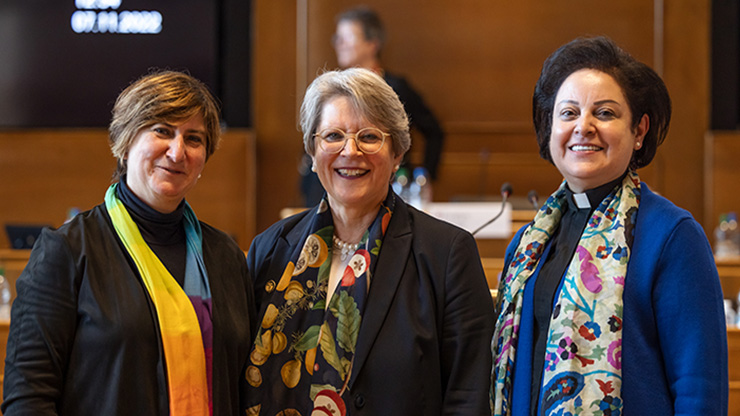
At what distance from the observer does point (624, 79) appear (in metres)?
1.91

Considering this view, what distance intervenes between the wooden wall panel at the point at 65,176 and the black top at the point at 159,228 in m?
3.46

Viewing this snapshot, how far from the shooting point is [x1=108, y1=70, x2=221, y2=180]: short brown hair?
6.23 feet

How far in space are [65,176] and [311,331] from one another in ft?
13.0

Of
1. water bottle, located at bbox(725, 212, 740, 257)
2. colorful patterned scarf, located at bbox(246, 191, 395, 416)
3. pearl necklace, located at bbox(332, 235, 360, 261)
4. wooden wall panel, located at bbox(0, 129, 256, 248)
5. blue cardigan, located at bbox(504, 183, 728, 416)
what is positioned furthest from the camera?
wooden wall panel, located at bbox(0, 129, 256, 248)

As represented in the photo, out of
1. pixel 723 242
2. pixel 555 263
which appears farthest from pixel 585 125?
pixel 723 242

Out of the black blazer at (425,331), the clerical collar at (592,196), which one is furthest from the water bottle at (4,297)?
the clerical collar at (592,196)

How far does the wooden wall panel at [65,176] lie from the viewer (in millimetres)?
5398

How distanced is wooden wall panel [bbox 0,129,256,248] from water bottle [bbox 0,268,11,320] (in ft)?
5.47

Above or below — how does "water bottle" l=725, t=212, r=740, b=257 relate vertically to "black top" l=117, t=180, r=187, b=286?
below

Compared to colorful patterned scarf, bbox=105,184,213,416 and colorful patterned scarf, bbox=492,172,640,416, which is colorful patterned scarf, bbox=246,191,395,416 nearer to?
colorful patterned scarf, bbox=105,184,213,416

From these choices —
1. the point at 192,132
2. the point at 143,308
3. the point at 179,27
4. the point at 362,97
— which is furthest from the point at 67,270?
the point at 179,27

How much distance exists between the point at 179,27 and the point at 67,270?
157 inches

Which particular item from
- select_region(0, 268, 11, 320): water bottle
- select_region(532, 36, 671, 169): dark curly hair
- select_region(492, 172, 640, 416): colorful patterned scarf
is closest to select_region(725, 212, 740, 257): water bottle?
select_region(532, 36, 671, 169): dark curly hair

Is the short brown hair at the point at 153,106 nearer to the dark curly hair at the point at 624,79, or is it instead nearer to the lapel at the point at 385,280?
the lapel at the point at 385,280
